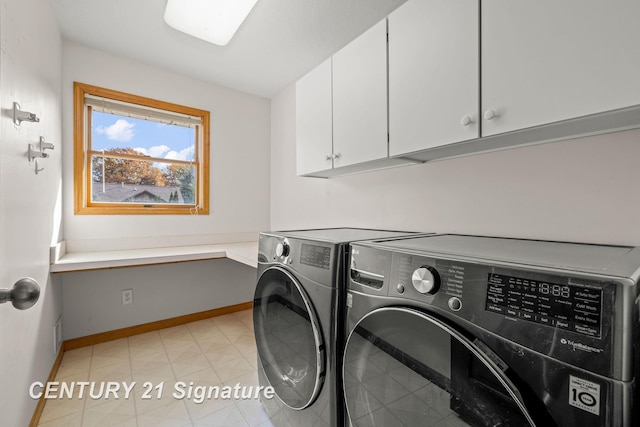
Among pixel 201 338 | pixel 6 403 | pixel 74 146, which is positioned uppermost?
pixel 74 146

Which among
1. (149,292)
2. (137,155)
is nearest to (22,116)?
(137,155)

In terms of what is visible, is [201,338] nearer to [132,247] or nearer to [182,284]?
[182,284]

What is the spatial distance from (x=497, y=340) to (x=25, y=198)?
6.32ft

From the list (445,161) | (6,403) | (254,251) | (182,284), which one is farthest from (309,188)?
(6,403)

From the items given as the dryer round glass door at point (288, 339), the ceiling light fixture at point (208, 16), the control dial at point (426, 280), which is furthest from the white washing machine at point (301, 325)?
the ceiling light fixture at point (208, 16)

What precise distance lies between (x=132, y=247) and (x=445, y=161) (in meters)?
2.55

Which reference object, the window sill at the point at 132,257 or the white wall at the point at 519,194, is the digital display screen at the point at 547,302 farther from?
the window sill at the point at 132,257

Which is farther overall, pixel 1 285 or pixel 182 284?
pixel 182 284

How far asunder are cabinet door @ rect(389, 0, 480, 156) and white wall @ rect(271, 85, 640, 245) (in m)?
0.36

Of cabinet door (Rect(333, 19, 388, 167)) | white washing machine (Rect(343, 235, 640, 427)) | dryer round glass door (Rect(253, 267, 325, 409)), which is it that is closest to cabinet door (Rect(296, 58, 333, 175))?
cabinet door (Rect(333, 19, 388, 167))

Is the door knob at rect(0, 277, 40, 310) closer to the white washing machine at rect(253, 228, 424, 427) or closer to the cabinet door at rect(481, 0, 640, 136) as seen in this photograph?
the white washing machine at rect(253, 228, 424, 427)

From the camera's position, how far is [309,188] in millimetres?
2521

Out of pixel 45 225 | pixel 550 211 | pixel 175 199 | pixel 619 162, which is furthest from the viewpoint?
pixel 175 199

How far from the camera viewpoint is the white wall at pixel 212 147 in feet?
7.30
